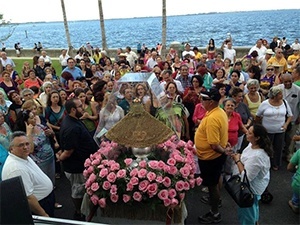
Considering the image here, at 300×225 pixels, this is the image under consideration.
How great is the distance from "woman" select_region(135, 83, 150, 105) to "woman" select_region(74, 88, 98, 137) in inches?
70.0

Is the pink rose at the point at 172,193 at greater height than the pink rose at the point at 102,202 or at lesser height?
greater

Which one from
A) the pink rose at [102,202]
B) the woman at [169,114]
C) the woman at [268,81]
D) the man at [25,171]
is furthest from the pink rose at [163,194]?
the woman at [268,81]

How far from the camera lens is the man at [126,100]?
156 inches

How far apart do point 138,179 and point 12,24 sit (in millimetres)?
19478

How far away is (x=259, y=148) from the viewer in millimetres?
3717

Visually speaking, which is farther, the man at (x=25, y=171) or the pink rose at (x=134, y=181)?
the pink rose at (x=134, y=181)

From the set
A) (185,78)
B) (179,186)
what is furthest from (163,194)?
(185,78)

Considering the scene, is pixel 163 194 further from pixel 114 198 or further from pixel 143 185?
pixel 114 198

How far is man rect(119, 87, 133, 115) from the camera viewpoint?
3.96 m

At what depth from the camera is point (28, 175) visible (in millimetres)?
3324

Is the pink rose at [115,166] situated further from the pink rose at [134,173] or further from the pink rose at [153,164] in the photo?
the pink rose at [153,164]

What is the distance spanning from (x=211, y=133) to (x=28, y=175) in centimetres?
220

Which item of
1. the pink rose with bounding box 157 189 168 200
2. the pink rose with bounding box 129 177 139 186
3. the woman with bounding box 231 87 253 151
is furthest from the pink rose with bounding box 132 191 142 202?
the woman with bounding box 231 87 253 151

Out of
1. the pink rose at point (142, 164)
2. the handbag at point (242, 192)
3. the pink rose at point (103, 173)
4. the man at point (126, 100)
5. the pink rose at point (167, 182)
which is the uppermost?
the man at point (126, 100)
